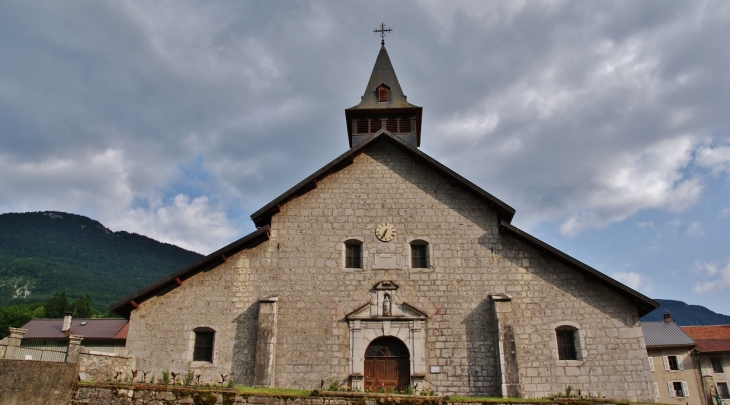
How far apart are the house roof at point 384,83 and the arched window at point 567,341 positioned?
42.7ft

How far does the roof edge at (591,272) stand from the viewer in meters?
16.9

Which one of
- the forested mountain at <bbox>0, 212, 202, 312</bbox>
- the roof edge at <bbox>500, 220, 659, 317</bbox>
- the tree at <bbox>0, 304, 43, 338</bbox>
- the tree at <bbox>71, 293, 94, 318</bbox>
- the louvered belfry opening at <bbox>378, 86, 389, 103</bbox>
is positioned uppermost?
the forested mountain at <bbox>0, 212, 202, 312</bbox>

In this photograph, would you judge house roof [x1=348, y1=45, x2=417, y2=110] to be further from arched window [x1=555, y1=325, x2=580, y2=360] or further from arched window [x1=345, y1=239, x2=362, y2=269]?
arched window [x1=555, y1=325, x2=580, y2=360]

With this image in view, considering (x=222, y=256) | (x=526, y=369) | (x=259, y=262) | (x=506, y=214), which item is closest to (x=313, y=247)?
(x=259, y=262)

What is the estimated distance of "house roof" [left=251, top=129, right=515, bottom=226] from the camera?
60.8ft

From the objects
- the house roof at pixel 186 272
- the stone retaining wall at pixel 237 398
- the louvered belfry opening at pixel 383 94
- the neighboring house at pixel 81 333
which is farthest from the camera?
the neighboring house at pixel 81 333

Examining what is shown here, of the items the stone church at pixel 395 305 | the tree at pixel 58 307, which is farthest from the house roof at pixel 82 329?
the tree at pixel 58 307

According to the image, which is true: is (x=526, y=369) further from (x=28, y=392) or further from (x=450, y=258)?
(x=28, y=392)

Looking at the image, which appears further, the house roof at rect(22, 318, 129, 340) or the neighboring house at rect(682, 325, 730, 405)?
the neighboring house at rect(682, 325, 730, 405)

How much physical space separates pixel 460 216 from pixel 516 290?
3362mm

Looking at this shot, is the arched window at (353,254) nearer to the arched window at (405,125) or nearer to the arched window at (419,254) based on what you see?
the arched window at (419,254)

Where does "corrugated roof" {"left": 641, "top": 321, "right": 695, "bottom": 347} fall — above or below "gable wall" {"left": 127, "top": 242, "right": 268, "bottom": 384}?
above

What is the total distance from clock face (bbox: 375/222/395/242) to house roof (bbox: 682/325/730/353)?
3598 centimetres

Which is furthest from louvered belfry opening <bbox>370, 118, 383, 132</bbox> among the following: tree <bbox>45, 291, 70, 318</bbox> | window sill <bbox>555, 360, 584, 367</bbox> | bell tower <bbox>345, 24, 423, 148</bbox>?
tree <bbox>45, 291, 70, 318</bbox>
